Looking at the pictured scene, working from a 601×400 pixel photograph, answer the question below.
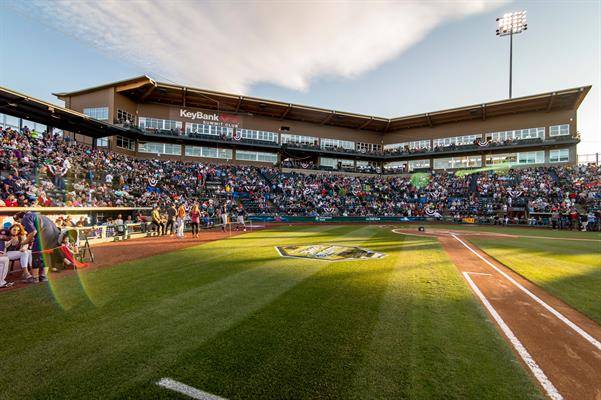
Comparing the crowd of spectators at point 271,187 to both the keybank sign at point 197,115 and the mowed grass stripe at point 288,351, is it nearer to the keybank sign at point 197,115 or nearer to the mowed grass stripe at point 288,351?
the keybank sign at point 197,115

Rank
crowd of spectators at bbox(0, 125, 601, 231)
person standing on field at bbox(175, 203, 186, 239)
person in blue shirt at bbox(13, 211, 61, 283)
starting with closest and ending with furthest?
person in blue shirt at bbox(13, 211, 61, 283) → person standing on field at bbox(175, 203, 186, 239) → crowd of spectators at bbox(0, 125, 601, 231)

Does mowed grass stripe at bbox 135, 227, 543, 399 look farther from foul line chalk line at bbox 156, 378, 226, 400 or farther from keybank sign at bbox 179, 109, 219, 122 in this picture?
keybank sign at bbox 179, 109, 219, 122

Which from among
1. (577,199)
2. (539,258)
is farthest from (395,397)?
(577,199)

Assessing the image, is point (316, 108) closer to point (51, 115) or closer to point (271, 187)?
point (271, 187)

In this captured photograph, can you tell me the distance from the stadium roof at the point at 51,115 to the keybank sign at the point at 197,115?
990cm

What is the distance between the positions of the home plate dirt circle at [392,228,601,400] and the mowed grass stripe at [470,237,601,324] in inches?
14.8

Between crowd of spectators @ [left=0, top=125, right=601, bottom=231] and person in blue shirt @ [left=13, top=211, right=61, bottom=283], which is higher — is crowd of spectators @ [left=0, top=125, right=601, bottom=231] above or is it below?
above

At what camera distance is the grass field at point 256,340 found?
3.41 metres

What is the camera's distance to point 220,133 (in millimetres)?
46219

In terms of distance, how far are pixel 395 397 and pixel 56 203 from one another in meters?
20.6

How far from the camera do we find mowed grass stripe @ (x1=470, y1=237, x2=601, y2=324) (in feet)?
22.6

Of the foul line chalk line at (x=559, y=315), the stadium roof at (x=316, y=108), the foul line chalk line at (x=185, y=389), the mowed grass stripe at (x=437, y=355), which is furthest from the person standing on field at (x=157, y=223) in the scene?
the stadium roof at (x=316, y=108)

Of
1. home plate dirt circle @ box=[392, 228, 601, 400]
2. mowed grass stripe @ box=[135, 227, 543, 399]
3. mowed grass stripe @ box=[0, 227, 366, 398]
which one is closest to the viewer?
mowed grass stripe @ box=[135, 227, 543, 399]

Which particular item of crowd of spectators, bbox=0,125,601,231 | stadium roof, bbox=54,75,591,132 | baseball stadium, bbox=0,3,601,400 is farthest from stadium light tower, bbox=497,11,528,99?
baseball stadium, bbox=0,3,601,400
